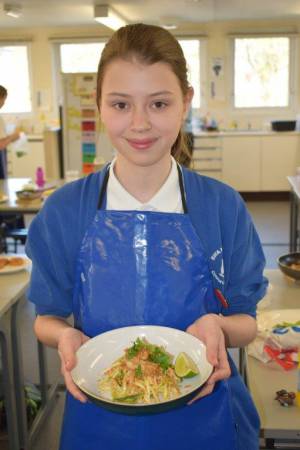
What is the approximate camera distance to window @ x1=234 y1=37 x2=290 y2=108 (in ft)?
26.1

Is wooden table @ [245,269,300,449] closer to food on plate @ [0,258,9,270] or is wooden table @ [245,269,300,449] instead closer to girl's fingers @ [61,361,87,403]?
girl's fingers @ [61,361,87,403]

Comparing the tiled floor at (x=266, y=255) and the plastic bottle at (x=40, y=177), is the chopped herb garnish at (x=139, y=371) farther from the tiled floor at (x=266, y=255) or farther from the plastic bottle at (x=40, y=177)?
the plastic bottle at (x=40, y=177)

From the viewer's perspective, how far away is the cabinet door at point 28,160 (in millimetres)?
8047

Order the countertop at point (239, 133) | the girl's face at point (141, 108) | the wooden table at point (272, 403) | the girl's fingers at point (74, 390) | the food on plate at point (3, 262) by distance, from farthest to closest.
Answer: the countertop at point (239, 133), the food on plate at point (3, 262), the wooden table at point (272, 403), the girl's face at point (141, 108), the girl's fingers at point (74, 390)

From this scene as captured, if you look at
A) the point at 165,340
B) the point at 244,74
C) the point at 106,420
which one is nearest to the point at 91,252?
the point at 165,340

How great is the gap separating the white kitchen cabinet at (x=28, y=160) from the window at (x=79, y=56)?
1312mm

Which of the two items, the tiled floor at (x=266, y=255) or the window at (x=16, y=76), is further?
the window at (x=16, y=76)

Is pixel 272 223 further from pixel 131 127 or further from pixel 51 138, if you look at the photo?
pixel 131 127

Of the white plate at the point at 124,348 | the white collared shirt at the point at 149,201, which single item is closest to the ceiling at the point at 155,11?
the white collared shirt at the point at 149,201

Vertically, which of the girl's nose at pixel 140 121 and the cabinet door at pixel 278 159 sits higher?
the girl's nose at pixel 140 121

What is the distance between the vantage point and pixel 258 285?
1212 mm

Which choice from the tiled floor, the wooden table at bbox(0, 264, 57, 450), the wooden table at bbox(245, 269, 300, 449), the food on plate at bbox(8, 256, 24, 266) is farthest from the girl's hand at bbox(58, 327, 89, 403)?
the tiled floor

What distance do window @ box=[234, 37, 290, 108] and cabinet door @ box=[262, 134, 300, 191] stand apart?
928 mm

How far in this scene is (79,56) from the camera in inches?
330
